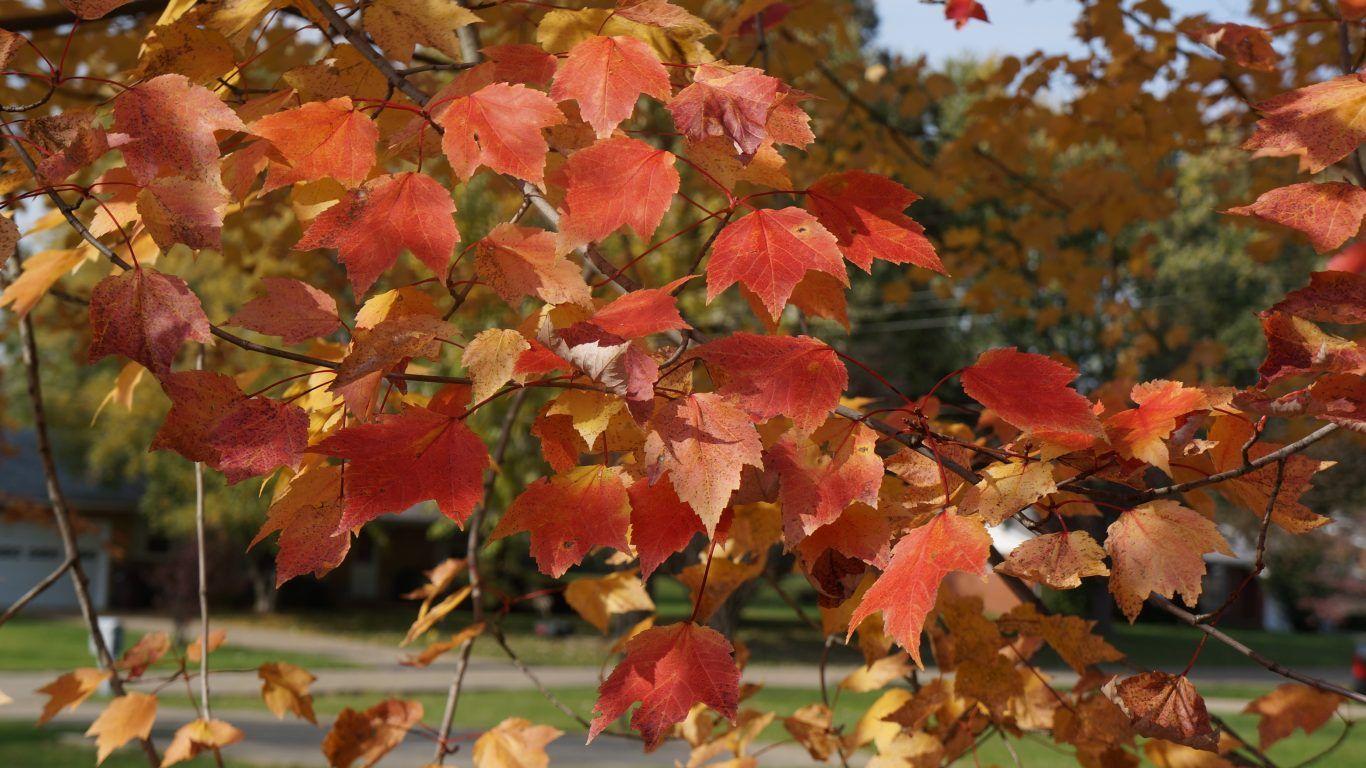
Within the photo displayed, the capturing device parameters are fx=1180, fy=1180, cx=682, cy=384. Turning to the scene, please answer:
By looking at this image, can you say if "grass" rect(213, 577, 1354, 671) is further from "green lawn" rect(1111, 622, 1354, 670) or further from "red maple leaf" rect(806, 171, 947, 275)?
"red maple leaf" rect(806, 171, 947, 275)

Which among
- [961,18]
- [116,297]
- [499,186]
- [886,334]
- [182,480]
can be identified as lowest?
[182,480]

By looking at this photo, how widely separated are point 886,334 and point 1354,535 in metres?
13.3

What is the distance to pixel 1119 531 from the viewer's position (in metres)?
1.16

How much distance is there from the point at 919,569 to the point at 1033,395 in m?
0.20

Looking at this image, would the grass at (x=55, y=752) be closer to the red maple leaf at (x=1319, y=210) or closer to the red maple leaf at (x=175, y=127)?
the red maple leaf at (x=175, y=127)

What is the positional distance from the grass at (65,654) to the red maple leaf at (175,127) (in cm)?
1518

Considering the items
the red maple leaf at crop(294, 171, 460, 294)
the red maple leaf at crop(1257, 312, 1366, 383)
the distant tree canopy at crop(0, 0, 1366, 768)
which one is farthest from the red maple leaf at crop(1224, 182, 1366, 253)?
the red maple leaf at crop(294, 171, 460, 294)

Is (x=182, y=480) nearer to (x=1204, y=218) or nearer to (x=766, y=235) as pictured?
(x=1204, y=218)

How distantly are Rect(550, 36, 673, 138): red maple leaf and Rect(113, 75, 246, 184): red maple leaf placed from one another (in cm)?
34

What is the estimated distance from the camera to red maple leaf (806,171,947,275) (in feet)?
4.08

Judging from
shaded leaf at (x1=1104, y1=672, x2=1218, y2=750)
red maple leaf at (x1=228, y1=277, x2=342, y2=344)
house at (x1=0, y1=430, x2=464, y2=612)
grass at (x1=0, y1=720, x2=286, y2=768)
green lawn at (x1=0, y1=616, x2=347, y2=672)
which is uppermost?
red maple leaf at (x1=228, y1=277, x2=342, y2=344)

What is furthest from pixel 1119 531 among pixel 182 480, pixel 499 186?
pixel 182 480

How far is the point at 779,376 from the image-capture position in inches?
43.9

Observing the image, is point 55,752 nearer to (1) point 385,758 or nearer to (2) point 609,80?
(1) point 385,758
